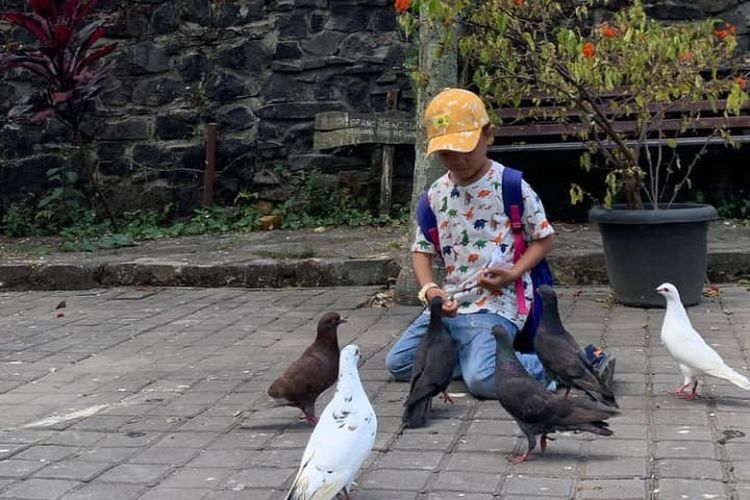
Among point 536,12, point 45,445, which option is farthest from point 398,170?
point 45,445

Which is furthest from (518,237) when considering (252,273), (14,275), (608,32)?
(14,275)

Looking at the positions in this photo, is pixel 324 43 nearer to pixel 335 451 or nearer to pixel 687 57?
pixel 687 57

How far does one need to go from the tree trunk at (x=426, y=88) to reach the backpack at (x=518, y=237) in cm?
185

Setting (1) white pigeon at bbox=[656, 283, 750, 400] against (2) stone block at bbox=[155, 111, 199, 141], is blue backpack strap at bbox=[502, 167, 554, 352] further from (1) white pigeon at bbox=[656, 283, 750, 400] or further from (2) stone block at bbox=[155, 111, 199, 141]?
(2) stone block at bbox=[155, 111, 199, 141]

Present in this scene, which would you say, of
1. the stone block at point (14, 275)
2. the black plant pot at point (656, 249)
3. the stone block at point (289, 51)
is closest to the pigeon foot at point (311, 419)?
the black plant pot at point (656, 249)

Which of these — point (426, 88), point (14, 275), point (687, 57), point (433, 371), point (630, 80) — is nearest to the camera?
point (433, 371)

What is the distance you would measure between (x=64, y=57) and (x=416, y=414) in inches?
246

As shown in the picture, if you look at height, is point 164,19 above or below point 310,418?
above

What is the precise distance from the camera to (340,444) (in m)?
3.53

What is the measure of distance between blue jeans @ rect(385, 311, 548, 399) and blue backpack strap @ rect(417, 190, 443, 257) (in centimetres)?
35

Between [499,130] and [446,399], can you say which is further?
[499,130]

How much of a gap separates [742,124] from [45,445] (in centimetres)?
647

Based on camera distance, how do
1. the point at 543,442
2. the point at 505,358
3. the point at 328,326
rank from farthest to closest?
the point at 328,326 < the point at 505,358 < the point at 543,442

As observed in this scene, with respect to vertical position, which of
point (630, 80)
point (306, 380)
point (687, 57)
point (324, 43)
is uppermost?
point (324, 43)
